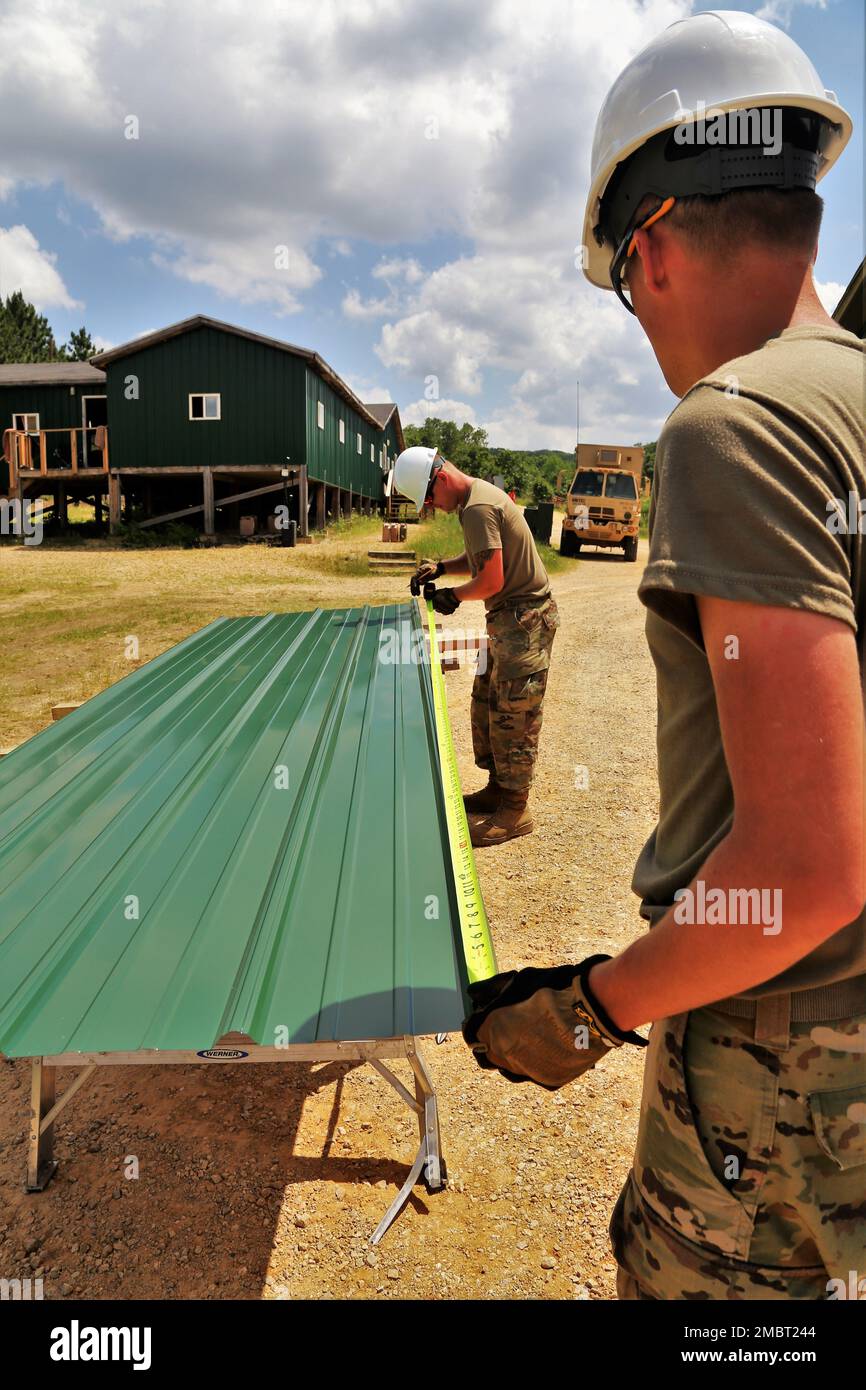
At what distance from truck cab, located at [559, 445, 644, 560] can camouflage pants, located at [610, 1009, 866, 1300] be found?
70.7 feet

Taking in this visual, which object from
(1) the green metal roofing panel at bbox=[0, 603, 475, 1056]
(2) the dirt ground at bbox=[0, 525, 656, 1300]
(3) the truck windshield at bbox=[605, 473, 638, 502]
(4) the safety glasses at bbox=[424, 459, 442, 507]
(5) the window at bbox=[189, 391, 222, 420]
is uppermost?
(5) the window at bbox=[189, 391, 222, 420]

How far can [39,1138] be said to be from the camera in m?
2.74

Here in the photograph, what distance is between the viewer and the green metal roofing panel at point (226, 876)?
2.10m

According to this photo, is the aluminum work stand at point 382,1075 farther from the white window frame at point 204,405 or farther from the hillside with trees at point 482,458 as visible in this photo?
the hillside with trees at point 482,458

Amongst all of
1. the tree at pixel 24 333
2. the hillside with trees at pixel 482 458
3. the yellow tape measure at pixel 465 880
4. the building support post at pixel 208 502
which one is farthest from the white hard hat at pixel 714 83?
the tree at pixel 24 333

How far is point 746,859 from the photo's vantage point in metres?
0.98

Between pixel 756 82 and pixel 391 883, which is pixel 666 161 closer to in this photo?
pixel 756 82

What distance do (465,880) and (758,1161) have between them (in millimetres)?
1510

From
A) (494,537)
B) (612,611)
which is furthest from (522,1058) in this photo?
(612,611)

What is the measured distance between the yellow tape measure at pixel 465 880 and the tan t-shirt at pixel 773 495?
1.19m

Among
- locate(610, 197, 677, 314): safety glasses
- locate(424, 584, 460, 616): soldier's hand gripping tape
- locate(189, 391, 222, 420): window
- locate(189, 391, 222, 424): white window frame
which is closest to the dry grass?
locate(189, 391, 222, 424): white window frame

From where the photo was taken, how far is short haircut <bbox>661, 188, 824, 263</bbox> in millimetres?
1162

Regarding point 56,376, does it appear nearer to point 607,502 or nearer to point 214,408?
point 214,408
